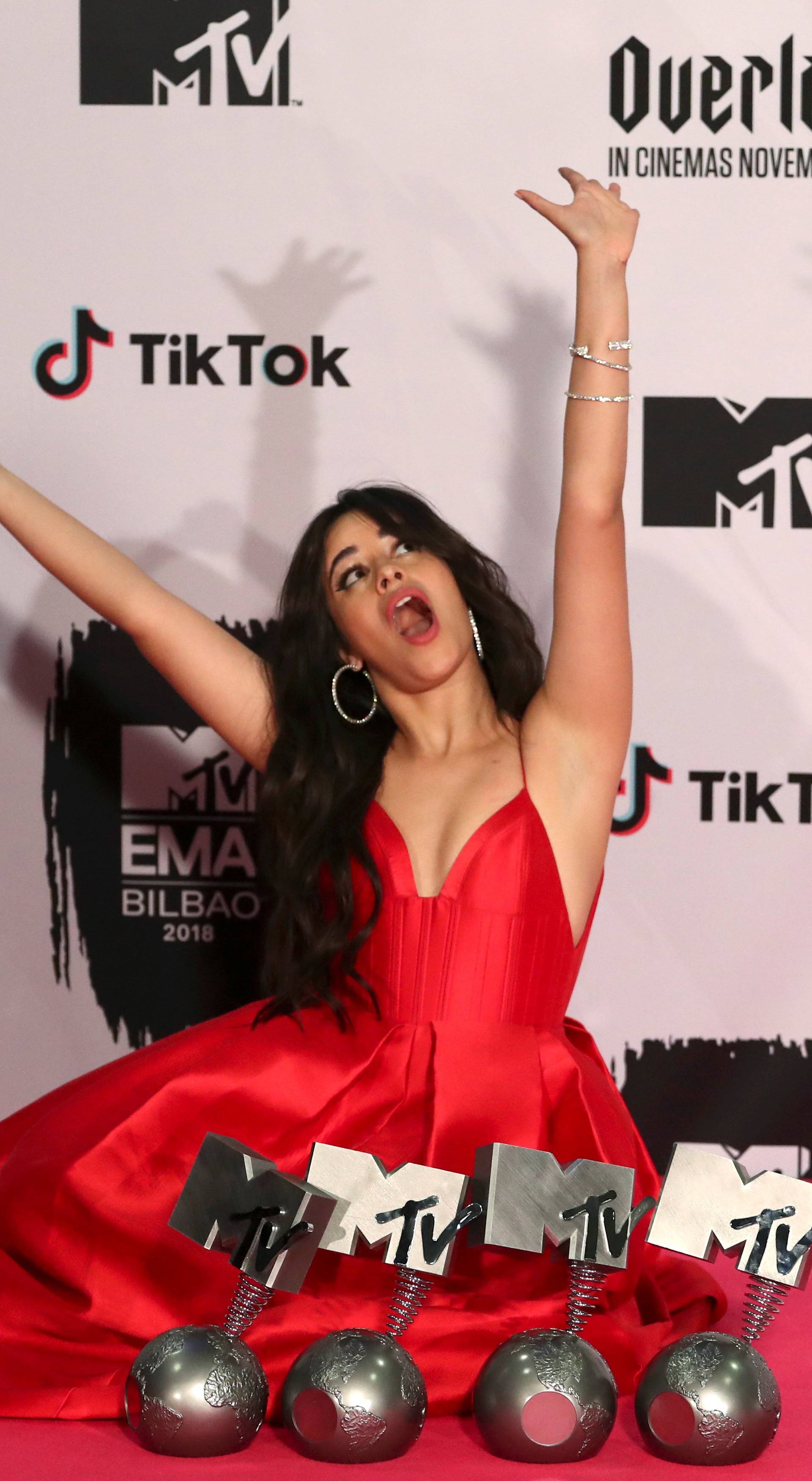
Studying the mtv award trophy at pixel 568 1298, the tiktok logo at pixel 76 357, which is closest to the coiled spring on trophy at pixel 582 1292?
the mtv award trophy at pixel 568 1298

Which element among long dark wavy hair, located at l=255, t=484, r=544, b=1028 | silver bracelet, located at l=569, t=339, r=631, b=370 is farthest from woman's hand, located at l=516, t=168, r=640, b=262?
long dark wavy hair, located at l=255, t=484, r=544, b=1028

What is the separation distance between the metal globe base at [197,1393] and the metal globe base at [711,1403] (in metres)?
0.39

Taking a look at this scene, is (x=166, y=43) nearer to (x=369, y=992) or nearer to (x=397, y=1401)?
(x=369, y=992)

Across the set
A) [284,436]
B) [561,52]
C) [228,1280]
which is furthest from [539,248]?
[228,1280]

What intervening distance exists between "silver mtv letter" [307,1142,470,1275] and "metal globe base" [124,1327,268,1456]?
5.6 inches

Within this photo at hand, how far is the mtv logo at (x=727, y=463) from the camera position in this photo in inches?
103

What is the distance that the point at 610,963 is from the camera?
2.66m

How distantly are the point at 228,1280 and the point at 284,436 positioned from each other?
1.53 m

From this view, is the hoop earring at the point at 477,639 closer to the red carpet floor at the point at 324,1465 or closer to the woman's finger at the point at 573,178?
the woman's finger at the point at 573,178

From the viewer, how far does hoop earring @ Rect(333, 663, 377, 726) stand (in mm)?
2139

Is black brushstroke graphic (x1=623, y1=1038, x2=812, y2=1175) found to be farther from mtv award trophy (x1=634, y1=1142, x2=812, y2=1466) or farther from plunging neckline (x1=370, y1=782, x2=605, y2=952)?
mtv award trophy (x1=634, y1=1142, x2=812, y2=1466)

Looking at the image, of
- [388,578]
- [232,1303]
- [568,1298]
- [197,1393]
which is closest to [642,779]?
[388,578]

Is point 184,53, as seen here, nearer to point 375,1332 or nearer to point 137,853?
point 137,853

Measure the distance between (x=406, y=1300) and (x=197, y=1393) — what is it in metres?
→ 0.24
